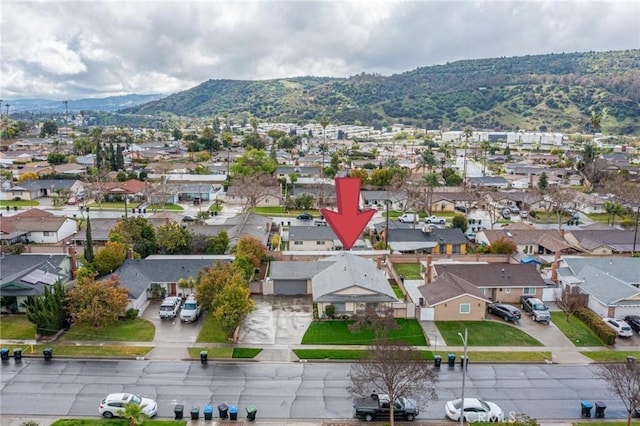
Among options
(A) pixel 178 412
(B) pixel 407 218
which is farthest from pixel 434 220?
(A) pixel 178 412

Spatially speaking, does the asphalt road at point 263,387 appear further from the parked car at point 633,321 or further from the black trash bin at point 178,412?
the parked car at point 633,321

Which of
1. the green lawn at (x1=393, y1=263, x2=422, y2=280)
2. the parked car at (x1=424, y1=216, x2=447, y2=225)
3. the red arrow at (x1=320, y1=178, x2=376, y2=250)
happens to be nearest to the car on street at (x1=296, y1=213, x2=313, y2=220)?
the parked car at (x1=424, y1=216, x2=447, y2=225)

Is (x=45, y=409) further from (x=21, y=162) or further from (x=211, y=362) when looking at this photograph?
(x=21, y=162)

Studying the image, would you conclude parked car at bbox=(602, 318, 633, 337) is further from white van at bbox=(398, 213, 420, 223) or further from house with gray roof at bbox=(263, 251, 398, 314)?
white van at bbox=(398, 213, 420, 223)

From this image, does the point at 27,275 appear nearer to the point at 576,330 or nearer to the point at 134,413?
the point at 134,413

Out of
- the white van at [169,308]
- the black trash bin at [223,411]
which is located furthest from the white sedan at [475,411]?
the white van at [169,308]

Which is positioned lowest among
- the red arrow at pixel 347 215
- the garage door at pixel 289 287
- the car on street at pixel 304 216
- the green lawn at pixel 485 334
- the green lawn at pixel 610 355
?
the green lawn at pixel 610 355
